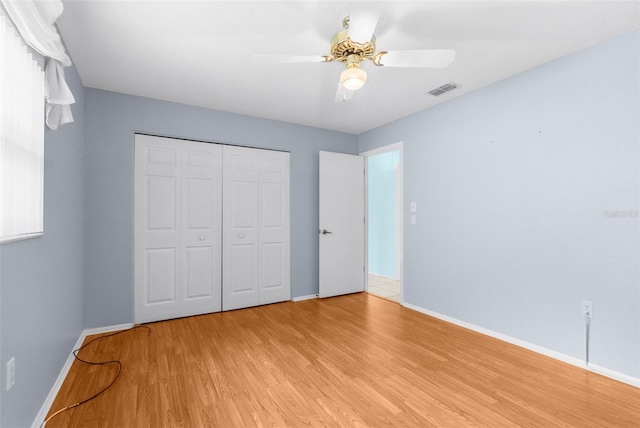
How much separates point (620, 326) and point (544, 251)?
0.68m

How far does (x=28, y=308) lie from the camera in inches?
60.2

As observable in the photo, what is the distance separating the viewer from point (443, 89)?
302 centimetres

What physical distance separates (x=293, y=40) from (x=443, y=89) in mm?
1721

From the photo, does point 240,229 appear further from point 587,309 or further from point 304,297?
point 587,309

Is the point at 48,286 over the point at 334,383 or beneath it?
over

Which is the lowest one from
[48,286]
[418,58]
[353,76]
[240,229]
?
[48,286]

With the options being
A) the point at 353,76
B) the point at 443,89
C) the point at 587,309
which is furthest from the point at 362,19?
the point at 587,309

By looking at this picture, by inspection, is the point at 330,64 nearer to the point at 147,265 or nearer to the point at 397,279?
the point at 147,265

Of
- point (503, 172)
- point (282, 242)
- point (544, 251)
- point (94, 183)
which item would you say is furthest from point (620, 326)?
point (94, 183)

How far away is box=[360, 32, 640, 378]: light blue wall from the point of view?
209 centimetres

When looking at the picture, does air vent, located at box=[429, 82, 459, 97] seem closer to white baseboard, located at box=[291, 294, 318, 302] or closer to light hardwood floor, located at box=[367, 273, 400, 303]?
light hardwood floor, located at box=[367, 273, 400, 303]

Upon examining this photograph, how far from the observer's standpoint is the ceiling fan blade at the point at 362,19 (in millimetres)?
1469

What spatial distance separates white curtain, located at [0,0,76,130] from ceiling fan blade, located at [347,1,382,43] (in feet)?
5.03

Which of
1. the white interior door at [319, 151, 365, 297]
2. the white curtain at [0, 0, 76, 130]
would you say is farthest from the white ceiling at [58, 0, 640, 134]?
the white interior door at [319, 151, 365, 297]
